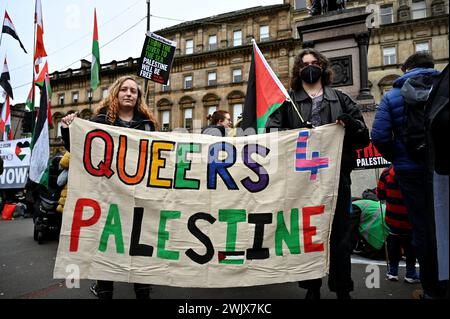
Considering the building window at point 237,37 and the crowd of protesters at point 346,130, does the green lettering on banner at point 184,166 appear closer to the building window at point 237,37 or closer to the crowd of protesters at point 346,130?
the crowd of protesters at point 346,130

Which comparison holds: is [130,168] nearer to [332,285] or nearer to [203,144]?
[203,144]

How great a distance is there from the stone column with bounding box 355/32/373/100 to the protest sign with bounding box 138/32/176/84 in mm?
4985

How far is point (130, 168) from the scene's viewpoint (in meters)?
2.49

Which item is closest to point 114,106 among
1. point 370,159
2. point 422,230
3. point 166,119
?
point 422,230

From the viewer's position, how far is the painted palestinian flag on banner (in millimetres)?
2705

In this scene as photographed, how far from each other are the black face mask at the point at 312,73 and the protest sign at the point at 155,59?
6429 mm

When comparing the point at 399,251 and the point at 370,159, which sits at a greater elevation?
the point at 370,159

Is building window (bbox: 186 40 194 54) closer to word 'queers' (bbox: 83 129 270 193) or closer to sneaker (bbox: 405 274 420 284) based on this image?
word 'queers' (bbox: 83 129 270 193)

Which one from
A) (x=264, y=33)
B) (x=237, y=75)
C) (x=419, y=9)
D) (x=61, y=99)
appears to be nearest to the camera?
(x=419, y=9)

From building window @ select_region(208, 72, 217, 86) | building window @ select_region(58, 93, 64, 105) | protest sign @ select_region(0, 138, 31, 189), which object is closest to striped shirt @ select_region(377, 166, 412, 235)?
protest sign @ select_region(0, 138, 31, 189)

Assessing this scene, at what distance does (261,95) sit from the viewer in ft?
9.64

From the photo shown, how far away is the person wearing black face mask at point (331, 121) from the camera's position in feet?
7.83

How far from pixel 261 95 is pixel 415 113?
131 centimetres

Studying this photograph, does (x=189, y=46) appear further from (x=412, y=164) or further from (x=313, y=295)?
(x=313, y=295)
